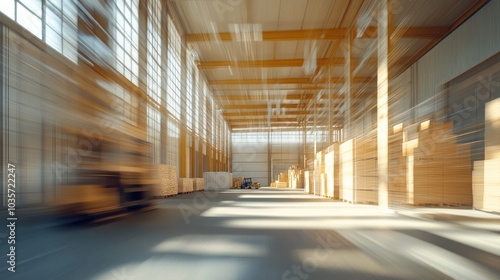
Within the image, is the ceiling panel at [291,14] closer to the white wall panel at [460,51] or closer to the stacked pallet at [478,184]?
the white wall panel at [460,51]

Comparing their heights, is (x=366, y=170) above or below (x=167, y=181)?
above

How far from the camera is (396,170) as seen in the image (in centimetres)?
606

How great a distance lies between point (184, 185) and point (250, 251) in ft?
34.5

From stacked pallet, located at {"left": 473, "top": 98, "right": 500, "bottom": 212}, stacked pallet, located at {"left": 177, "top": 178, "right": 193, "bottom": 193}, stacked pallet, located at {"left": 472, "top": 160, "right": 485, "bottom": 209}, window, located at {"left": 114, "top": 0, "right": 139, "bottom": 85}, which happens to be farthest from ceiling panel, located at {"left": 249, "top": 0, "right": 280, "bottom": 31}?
stacked pallet, located at {"left": 472, "top": 160, "right": 485, "bottom": 209}

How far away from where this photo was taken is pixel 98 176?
4020mm

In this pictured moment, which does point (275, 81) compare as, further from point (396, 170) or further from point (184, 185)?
point (396, 170)

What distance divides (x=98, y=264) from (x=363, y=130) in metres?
5.70

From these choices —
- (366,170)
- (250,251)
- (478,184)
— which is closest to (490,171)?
(478,184)

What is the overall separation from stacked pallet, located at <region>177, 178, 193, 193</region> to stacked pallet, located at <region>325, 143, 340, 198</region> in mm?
5060

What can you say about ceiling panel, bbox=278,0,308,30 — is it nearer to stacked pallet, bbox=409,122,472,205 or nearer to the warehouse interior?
the warehouse interior

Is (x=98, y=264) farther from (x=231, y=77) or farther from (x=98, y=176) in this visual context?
(x=231, y=77)

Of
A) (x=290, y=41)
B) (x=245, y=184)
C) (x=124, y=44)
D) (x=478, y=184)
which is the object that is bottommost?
(x=245, y=184)

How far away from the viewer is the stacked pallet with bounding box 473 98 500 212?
16.4 feet

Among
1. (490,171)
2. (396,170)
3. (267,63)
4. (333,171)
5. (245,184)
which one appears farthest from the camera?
(245,184)
